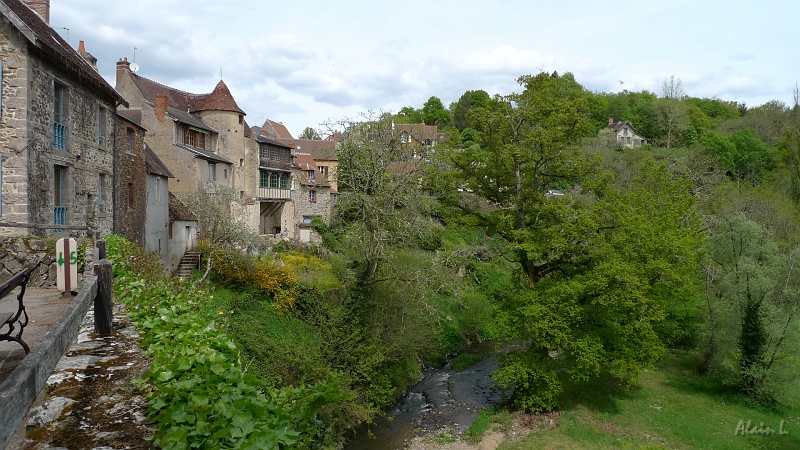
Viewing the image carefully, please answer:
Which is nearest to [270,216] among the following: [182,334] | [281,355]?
[281,355]

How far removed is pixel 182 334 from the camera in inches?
209

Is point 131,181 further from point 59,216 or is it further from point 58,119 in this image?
point 58,119

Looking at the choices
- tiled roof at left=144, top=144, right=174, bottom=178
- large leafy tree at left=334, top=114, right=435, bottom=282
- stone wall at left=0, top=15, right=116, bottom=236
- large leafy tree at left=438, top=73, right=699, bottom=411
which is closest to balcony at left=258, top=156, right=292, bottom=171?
tiled roof at left=144, top=144, right=174, bottom=178

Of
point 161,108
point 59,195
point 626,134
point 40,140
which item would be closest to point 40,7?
point 40,140

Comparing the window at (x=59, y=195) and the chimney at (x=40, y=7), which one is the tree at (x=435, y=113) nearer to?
the chimney at (x=40, y=7)

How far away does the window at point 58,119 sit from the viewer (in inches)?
555

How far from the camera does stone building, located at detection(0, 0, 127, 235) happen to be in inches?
483

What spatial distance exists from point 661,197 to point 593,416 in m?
10.8

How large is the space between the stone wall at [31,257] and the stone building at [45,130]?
48 centimetres

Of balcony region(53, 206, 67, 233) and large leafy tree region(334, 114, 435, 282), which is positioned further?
large leafy tree region(334, 114, 435, 282)

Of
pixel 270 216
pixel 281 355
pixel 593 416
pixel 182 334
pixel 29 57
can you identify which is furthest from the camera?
pixel 270 216

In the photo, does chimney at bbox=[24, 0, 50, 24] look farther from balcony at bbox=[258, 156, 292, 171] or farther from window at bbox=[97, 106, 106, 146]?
balcony at bbox=[258, 156, 292, 171]

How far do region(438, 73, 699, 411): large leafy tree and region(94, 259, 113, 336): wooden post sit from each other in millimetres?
16307

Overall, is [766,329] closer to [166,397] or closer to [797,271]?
[797,271]
